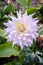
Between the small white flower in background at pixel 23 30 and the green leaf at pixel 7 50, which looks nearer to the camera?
the small white flower in background at pixel 23 30

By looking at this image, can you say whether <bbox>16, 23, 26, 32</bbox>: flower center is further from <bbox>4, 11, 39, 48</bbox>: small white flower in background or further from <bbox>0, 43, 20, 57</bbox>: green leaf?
<bbox>0, 43, 20, 57</bbox>: green leaf

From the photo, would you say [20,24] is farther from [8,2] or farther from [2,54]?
[8,2]

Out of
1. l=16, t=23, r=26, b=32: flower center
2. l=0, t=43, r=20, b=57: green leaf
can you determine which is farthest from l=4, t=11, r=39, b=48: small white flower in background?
l=0, t=43, r=20, b=57: green leaf

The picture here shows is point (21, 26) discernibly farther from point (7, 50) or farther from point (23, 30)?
point (7, 50)

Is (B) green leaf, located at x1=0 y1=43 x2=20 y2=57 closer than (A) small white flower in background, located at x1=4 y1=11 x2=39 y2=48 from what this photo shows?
No

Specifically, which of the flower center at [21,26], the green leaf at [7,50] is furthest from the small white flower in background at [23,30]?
the green leaf at [7,50]

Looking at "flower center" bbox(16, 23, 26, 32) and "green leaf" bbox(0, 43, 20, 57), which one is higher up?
"flower center" bbox(16, 23, 26, 32)

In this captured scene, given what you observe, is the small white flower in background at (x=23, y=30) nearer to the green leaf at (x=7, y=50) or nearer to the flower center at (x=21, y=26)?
the flower center at (x=21, y=26)

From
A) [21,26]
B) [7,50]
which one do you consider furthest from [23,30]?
[7,50]
